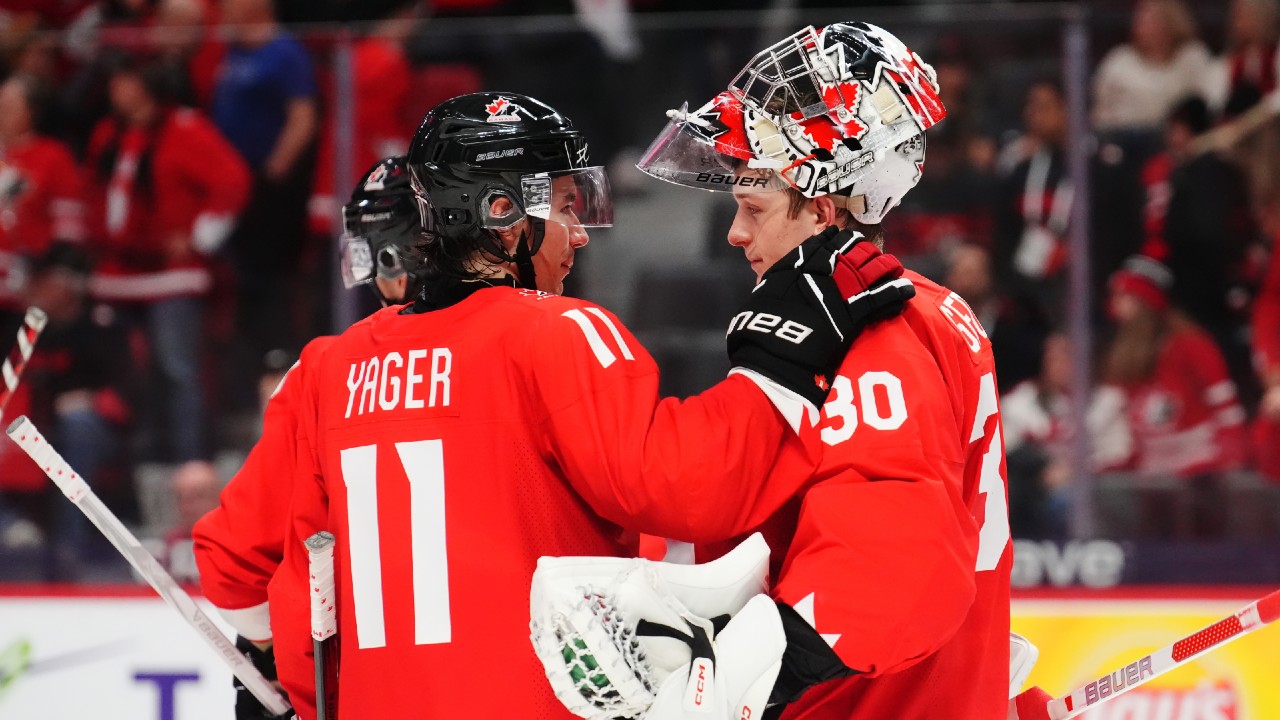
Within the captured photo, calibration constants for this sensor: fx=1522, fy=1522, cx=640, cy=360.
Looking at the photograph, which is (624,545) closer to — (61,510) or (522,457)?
A: (522,457)

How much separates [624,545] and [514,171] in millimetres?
629

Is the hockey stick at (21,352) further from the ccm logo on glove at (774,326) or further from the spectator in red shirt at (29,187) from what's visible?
the spectator in red shirt at (29,187)

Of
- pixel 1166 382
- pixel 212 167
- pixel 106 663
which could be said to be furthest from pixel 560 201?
pixel 212 167

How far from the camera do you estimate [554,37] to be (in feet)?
19.2

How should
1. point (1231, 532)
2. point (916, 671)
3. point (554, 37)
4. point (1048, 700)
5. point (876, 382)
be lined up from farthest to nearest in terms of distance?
point (554, 37) → point (1231, 532) → point (1048, 700) → point (916, 671) → point (876, 382)

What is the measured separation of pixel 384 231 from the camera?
343 centimetres

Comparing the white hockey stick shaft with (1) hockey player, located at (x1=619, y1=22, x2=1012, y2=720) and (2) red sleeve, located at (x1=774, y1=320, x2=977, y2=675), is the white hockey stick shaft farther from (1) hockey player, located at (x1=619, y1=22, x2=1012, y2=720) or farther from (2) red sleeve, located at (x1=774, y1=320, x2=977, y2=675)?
(2) red sleeve, located at (x1=774, y1=320, x2=977, y2=675)

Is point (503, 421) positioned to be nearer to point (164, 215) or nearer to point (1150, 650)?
point (1150, 650)

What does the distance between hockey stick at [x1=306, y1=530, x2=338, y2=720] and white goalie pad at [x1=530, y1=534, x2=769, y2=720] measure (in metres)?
0.44

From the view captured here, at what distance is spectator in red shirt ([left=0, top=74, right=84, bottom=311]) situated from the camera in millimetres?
6039

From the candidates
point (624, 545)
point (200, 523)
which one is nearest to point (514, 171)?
point (624, 545)

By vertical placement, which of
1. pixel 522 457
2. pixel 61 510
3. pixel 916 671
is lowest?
pixel 61 510

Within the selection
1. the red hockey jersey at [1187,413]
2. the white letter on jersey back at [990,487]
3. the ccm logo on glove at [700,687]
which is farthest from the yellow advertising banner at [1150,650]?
the ccm logo on glove at [700,687]

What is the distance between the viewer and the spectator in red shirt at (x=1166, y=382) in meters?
5.61
